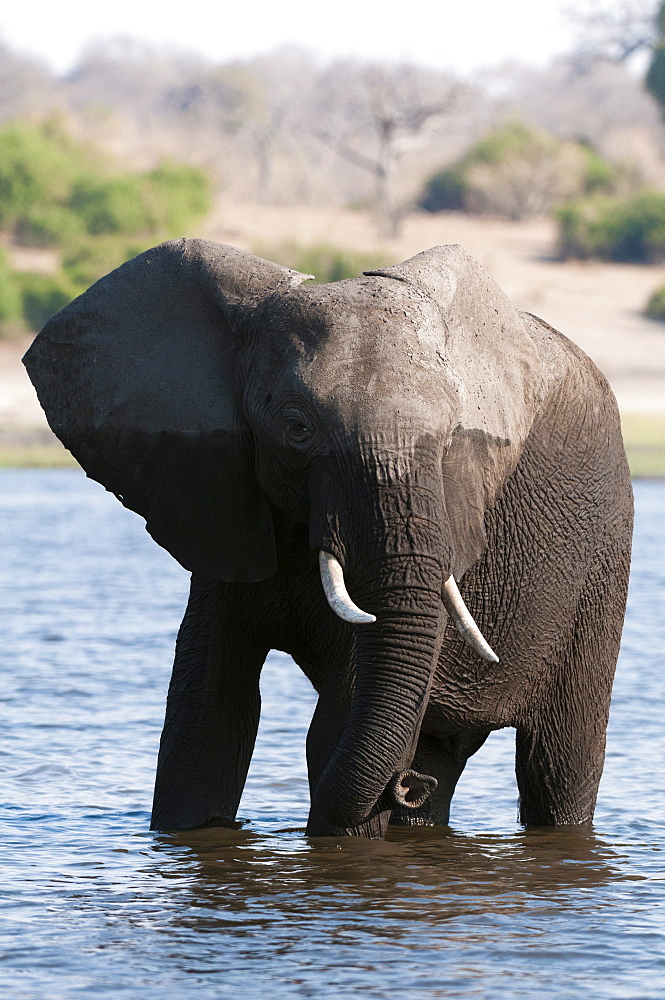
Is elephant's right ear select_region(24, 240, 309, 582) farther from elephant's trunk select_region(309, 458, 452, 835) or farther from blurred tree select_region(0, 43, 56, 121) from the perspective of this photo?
blurred tree select_region(0, 43, 56, 121)

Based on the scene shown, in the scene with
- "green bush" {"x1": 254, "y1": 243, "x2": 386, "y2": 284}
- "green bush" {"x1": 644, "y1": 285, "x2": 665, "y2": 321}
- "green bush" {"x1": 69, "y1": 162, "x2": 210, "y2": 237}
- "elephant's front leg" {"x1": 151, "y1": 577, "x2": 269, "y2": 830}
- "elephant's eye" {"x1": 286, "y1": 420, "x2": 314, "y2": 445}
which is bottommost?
"elephant's front leg" {"x1": 151, "y1": 577, "x2": 269, "y2": 830}

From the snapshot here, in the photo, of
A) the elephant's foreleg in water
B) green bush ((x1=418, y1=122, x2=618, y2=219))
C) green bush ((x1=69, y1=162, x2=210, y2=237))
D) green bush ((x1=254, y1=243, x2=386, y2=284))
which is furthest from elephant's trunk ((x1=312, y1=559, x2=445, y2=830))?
green bush ((x1=418, y1=122, x2=618, y2=219))

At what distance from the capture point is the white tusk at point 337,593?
13.6ft

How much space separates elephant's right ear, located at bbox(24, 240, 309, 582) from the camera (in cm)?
466

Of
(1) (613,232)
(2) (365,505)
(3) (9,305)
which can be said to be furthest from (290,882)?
(1) (613,232)

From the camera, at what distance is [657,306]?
24172mm

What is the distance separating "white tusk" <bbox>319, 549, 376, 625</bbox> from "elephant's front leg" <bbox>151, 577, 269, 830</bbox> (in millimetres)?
670

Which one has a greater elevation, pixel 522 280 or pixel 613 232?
pixel 613 232

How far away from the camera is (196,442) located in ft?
15.4

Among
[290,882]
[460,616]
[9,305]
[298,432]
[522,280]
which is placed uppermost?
[522,280]

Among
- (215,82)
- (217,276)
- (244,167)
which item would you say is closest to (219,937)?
(217,276)

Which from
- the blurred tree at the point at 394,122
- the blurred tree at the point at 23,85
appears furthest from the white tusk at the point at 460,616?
the blurred tree at the point at 23,85

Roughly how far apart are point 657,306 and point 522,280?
7.60 feet

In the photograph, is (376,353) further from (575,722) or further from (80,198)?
(80,198)
